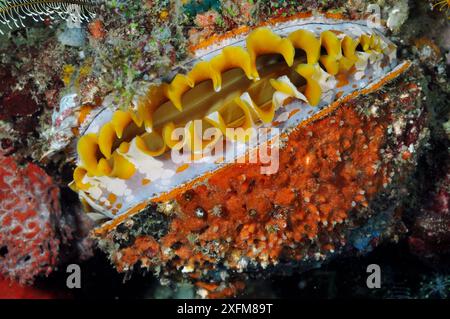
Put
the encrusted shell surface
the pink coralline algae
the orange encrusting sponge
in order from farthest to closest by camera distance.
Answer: the pink coralline algae → the orange encrusting sponge → the encrusted shell surface

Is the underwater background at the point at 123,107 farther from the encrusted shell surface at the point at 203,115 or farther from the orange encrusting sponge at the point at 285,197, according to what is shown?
the orange encrusting sponge at the point at 285,197

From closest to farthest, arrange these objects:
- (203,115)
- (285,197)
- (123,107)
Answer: (123,107) < (203,115) < (285,197)

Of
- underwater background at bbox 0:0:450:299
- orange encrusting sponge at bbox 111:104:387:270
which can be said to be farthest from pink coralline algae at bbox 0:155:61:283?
orange encrusting sponge at bbox 111:104:387:270

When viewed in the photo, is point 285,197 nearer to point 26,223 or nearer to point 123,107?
point 123,107

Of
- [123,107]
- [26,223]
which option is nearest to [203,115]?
[123,107]

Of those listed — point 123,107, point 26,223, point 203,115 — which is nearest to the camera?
point 123,107

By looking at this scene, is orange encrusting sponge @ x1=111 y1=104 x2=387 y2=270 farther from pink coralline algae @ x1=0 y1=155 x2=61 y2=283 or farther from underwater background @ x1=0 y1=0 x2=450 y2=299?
pink coralline algae @ x1=0 y1=155 x2=61 y2=283

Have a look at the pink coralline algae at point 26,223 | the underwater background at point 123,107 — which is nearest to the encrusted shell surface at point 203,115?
the underwater background at point 123,107

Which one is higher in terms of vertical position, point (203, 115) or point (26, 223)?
point (203, 115)

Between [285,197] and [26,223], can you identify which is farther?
[26,223]

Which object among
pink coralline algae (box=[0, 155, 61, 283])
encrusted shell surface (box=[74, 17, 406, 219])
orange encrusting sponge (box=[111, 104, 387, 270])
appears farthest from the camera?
pink coralline algae (box=[0, 155, 61, 283])
